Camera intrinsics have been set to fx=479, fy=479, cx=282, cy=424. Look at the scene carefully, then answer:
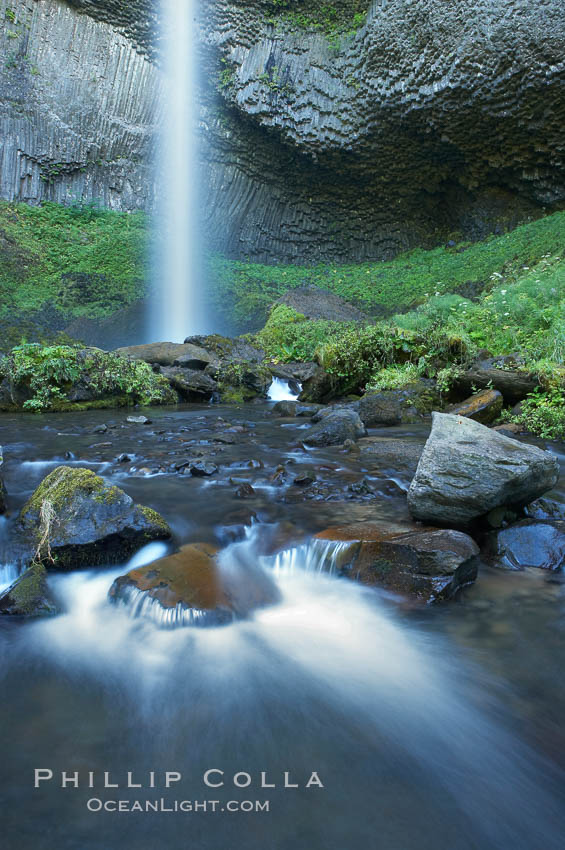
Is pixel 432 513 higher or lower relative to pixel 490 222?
lower

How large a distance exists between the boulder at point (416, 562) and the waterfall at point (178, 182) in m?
16.4

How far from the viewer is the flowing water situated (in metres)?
1.23

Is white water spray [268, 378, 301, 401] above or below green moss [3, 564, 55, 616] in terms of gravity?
above

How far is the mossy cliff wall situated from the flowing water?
801 inches

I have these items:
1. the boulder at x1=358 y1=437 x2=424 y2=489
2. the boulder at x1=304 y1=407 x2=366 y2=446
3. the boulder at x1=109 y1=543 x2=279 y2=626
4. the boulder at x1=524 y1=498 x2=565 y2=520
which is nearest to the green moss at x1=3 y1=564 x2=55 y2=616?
the boulder at x1=109 y1=543 x2=279 y2=626

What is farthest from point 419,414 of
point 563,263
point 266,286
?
point 266,286

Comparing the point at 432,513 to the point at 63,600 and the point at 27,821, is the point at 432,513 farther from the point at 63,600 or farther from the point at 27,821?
the point at 27,821

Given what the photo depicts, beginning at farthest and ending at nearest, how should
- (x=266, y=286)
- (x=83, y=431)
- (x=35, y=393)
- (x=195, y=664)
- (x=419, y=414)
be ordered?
(x=266, y=286)
(x=35, y=393)
(x=419, y=414)
(x=83, y=431)
(x=195, y=664)

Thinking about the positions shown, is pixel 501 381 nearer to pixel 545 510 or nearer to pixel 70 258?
pixel 545 510

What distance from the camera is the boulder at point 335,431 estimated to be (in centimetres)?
506

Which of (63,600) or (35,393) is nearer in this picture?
(63,600)

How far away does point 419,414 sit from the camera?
22.2ft

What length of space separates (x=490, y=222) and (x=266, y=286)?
10390 millimetres

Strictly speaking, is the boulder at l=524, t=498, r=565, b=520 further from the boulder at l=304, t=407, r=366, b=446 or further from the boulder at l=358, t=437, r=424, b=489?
the boulder at l=304, t=407, r=366, b=446
